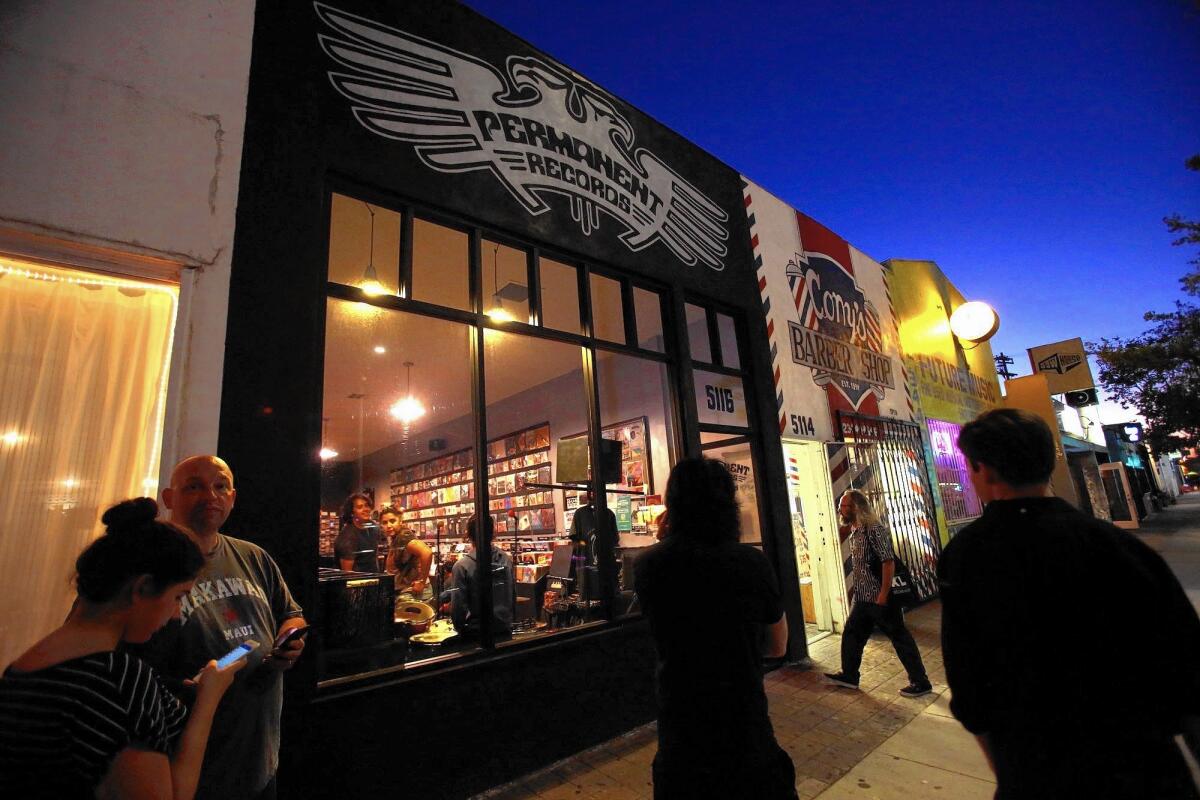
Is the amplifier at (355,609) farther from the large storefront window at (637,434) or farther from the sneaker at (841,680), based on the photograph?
the sneaker at (841,680)

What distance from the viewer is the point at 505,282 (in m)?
4.53

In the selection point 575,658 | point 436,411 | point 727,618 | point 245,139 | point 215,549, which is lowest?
point 575,658

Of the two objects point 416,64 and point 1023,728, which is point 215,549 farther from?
point 416,64

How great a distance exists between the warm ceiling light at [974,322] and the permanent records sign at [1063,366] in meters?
3.30

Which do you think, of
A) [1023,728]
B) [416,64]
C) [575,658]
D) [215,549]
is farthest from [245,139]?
[1023,728]

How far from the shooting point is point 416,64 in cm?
411

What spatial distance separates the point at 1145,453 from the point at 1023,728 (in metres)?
48.7

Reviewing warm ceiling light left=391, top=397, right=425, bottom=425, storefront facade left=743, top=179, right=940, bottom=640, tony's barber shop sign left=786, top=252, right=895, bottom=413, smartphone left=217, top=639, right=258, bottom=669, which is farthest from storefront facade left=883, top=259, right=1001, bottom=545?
smartphone left=217, top=639, right=258, bottom=669

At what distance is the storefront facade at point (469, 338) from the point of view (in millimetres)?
3016

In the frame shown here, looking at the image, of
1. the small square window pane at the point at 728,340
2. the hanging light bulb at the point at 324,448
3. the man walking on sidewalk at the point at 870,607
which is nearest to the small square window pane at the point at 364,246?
the hanging light bulb at the point at 324,448

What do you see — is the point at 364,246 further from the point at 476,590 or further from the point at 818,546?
the point at 818,546

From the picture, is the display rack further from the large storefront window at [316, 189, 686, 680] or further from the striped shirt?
the striped shirt

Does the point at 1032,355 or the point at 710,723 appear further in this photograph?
the point at 1032,355

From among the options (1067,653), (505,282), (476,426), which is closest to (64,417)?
(476,426)
